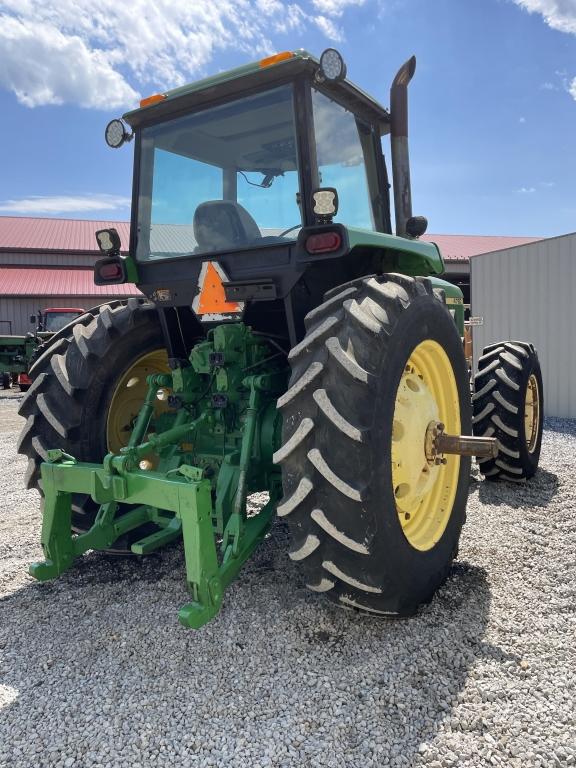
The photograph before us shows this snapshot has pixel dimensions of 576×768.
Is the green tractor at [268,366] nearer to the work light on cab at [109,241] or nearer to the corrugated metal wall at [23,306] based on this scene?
the work light on cab at [109,241]

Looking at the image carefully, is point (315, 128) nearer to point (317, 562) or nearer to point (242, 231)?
point (242, 231)

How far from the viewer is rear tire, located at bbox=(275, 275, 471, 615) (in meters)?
2.18

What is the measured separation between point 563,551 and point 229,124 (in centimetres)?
293

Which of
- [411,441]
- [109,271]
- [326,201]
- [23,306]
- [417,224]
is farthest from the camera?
[23,306]

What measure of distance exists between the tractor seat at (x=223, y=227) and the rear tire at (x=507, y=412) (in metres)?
2.66

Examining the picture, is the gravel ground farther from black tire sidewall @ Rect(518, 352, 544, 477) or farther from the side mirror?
the side mirror

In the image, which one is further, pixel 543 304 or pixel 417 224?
pixel 543 304

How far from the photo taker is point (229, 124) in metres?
3.07

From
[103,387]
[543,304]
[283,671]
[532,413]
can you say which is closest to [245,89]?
[103,387]

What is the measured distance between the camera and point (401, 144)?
3.52m

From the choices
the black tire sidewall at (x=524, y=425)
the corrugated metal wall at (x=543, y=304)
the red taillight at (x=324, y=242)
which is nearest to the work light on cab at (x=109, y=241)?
the red taillight at (x=324, y=242)

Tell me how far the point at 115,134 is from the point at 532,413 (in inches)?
156

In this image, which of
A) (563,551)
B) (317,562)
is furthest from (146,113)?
(563,551)

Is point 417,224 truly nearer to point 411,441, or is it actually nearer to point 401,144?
point 401,144
